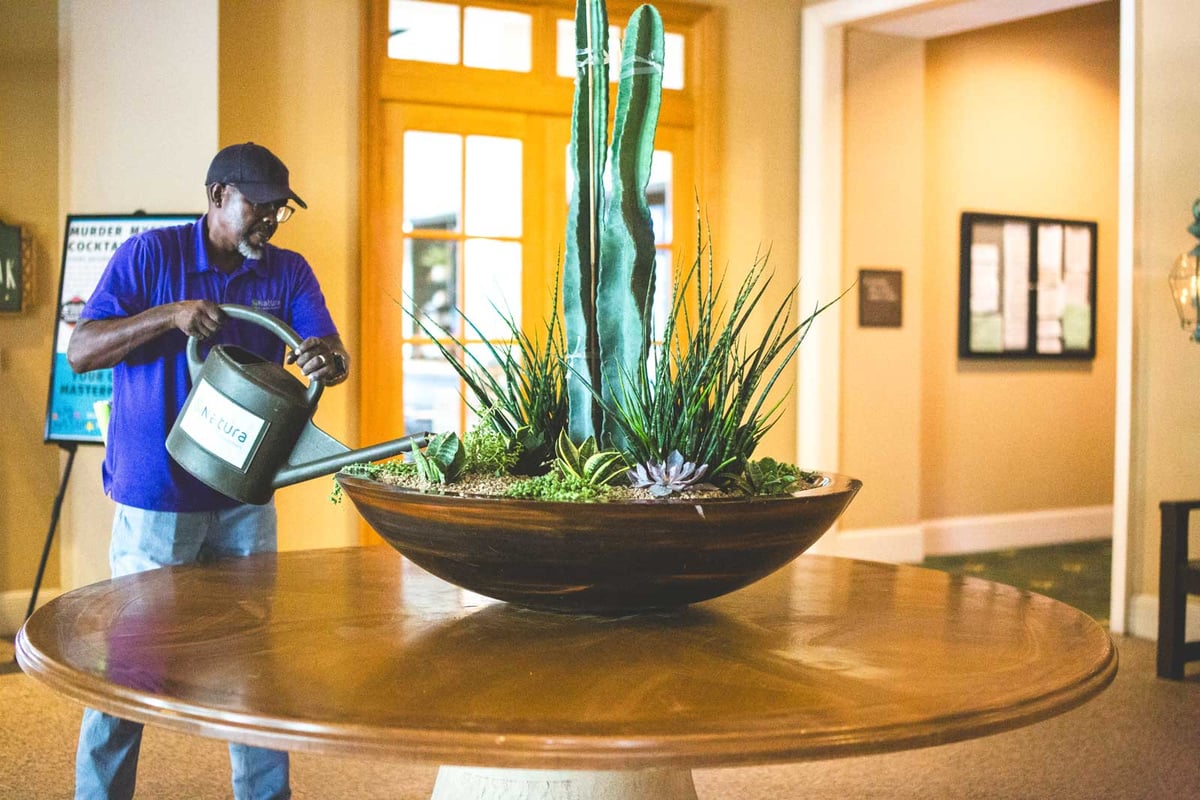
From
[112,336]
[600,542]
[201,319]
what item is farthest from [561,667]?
[112,336]

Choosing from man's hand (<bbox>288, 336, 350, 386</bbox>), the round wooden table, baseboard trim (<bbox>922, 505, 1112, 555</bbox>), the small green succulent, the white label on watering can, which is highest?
man's hand (<bbox>288, 336, 350, 386</bbox>)

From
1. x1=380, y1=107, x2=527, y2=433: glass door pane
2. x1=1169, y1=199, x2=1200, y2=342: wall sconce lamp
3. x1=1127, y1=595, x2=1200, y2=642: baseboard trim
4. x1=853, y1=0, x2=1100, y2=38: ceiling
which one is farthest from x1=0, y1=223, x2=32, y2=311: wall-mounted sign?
x1=1127, y1=595, x2=1200, y2=642: baseboard trim

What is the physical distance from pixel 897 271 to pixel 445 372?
7.73 feet

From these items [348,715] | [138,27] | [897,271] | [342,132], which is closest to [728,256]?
[897,271]

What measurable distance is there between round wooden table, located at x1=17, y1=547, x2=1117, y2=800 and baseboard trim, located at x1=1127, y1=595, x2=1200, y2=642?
10.2ft

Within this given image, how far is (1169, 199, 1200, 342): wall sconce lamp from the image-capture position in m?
4.05

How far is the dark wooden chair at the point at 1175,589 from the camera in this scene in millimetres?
3803

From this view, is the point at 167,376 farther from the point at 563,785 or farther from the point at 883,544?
the point at 883,544

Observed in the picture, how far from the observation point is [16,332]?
4.16 m

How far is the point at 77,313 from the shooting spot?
13.0ft

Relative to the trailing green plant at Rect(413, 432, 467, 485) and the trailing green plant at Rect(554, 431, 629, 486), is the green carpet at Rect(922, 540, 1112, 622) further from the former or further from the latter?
the trailing green plant at Rect(413, 432, 467, 485)

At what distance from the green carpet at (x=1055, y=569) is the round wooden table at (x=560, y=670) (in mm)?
3797

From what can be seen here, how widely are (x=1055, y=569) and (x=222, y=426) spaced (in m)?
5.07

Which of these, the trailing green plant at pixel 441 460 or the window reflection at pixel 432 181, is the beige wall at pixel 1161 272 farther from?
the trailing green plant at pixel 441 460
